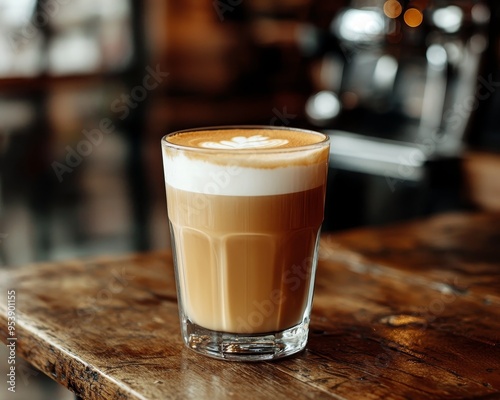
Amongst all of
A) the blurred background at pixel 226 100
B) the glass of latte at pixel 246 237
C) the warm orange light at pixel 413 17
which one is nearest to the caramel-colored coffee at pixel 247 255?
the glass of latte at pixel 246 237

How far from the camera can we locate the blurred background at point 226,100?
9.37 ft

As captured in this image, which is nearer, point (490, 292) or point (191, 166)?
point (191, 166)

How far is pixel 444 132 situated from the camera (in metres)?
2.92

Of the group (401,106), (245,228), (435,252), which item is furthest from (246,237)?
(401,106)

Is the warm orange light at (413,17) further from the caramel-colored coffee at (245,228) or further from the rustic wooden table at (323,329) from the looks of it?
the caramel-colored coffee at (245,228)

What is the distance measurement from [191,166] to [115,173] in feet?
15.7

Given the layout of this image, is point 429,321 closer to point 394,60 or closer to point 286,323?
point 286,323

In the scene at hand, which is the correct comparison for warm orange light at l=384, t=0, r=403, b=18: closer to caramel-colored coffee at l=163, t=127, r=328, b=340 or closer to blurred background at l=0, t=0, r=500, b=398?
blurred background at l=0, t=0, r=500, b=398

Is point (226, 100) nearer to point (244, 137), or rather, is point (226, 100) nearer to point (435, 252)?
point (435, 252)

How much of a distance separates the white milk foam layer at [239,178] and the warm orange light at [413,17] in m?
2.09

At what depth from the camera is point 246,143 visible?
3.23ft

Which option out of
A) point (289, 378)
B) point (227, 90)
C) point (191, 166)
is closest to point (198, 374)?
point (289, 378)

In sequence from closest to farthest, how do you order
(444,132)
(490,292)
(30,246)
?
(490,292), (444,132), (30,246)

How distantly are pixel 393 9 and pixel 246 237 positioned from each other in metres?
2.20
